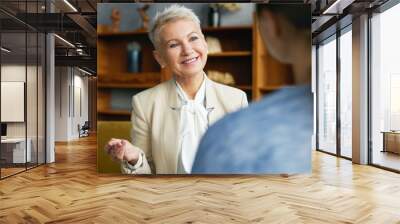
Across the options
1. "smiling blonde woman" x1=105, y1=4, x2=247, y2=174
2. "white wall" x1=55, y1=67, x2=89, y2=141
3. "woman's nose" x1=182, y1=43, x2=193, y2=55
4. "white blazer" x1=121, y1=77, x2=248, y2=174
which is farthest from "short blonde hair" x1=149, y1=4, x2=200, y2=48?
"white wall" x1=55, y1=67, x2=89, y2=141

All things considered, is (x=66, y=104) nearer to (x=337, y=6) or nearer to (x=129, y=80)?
(x=129, y=80)

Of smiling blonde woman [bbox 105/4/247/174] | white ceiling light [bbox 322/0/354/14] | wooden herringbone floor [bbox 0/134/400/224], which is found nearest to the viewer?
wooden herringbone floor [bbox 0/134/400/224]

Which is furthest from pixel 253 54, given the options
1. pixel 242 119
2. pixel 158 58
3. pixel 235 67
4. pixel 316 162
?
pixel 316 162

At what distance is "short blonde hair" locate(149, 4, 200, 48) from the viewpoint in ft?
20.4

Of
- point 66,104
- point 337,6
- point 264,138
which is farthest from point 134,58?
point 66,104

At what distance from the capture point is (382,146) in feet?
26.0

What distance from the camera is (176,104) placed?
6219mm

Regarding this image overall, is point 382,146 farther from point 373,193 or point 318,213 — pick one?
point 318,213

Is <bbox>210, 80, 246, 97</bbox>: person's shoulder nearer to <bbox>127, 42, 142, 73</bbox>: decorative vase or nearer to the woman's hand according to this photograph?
<bbox>127, 42, 142, 73</bbox>: decorative vase

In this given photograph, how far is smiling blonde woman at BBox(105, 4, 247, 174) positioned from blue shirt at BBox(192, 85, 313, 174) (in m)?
0.18

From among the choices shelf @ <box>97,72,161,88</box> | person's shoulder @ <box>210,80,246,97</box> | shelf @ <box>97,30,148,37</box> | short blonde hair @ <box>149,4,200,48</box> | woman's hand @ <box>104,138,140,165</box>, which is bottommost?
woman's hand @ <box>104,138,140,165</box>

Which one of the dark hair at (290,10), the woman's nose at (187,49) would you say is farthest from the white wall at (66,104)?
the dark hair at (290,10)

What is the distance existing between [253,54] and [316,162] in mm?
3430

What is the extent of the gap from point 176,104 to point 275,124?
1.54 m
